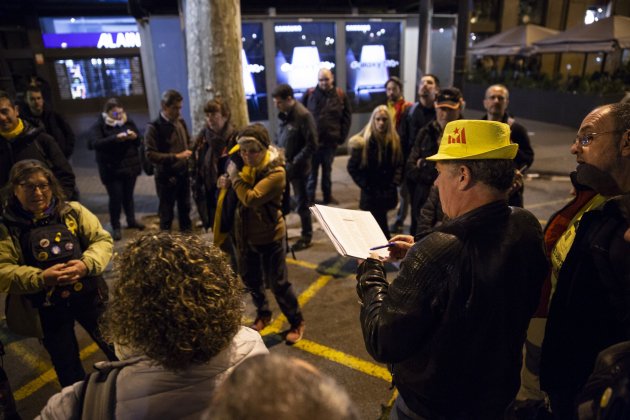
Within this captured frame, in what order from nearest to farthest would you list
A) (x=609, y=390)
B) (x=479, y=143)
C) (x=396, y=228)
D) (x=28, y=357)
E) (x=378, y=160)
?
(x=609, y=390) < (x=479, y=143) < (x=28, y=357) < (x=378, y=160) < (x=396, y=228)

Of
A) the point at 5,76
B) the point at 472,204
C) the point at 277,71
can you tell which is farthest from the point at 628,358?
the point at 277,71

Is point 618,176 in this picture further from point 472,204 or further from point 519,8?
point 519,8

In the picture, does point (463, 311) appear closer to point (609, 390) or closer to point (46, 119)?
point (609, 390)

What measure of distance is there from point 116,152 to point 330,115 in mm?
3083

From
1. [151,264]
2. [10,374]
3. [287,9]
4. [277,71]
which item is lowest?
[10,374]

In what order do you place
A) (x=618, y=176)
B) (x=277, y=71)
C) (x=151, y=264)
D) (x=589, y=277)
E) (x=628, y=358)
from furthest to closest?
(x=277, y=71) < (x=618, y=176) < (x=589, y=277) < (x=151, y=264) < (x=628, y=358)

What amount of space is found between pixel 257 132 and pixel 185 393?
2.28 m

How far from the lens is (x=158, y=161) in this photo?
5047 millimetres

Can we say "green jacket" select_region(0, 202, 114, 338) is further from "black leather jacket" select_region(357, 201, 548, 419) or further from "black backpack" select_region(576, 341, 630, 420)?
"black backpack" select_region(576, 341, 630, 420)

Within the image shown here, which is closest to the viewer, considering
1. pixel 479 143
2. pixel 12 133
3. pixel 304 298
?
pixel 479 143

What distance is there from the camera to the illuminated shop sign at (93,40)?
1864 centimetres

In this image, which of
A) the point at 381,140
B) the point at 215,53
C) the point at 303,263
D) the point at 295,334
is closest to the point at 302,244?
the point at 303,263

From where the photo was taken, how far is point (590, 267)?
1.78 metres

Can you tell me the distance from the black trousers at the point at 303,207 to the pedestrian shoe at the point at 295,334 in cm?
196
